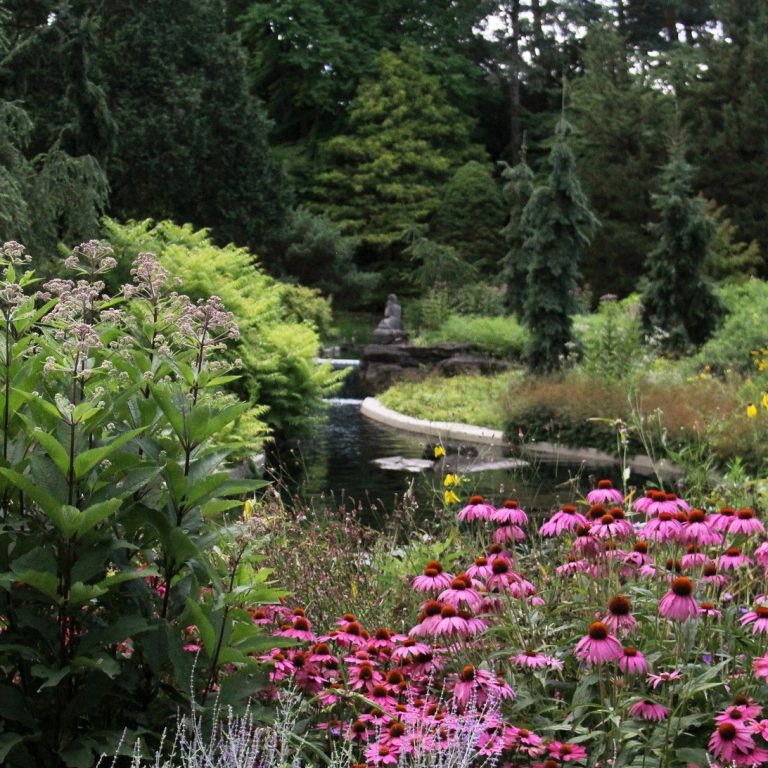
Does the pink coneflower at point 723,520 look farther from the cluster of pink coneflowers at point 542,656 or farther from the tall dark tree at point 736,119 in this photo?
the tall dark tree at point 736,119

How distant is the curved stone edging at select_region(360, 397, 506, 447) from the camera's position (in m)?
12.1

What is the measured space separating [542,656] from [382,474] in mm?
7322

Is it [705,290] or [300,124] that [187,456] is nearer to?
[705,290]

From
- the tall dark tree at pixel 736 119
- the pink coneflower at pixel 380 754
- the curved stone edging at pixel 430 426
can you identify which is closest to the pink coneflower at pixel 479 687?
the pink coneflower at pixel 380 754

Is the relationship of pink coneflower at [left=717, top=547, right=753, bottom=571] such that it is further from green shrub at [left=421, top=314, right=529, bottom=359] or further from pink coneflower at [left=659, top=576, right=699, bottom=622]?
green shrub at [left=421, top=314, right=529, bottom=359]

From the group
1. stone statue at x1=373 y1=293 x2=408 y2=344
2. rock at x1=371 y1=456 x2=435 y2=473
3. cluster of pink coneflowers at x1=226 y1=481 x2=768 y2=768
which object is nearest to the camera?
cluster of pink coneflowers at x1=226 y1=481 x2=768 y2=768

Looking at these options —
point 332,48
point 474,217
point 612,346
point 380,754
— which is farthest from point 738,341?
point 332,48

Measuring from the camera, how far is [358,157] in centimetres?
3300

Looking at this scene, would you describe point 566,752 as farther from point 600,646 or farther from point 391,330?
point 391,330

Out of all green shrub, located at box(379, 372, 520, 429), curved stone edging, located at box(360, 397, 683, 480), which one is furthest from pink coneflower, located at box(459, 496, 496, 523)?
green shrub, located at box(379, 372, 520, 429)

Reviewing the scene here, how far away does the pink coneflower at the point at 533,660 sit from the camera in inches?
93.0

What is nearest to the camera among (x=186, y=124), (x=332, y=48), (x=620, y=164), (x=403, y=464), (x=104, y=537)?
(x=104, y=537)

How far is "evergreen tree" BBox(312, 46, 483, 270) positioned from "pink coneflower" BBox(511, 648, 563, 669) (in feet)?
96.6

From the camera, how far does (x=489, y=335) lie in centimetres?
1856
